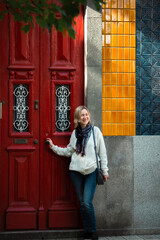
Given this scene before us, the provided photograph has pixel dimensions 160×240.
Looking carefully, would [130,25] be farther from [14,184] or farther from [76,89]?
[14,184]

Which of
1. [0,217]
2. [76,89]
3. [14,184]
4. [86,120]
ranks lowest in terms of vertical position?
[0,217]

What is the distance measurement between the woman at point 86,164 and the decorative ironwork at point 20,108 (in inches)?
32.9

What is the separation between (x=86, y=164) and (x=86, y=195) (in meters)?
0.42

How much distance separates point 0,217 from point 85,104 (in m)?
2.09

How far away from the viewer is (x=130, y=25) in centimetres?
571

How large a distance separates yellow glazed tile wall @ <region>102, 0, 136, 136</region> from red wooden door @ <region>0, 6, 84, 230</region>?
53 centimetres

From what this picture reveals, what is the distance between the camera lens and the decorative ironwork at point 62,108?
571cm

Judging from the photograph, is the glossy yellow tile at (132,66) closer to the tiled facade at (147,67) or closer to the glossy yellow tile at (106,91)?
the tiled facade at (147,67)

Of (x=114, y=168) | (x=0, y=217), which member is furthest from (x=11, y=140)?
(x=114, y=168)

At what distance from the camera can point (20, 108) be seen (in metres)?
5.66

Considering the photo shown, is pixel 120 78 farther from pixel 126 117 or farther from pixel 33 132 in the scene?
pixel 33 132

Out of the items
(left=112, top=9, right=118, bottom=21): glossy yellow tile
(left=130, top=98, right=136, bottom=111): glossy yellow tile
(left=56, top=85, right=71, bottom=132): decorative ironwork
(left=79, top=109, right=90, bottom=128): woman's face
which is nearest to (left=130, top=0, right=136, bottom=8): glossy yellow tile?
(left=112, top=9, right=118, bottom=21): glossy yellow tile

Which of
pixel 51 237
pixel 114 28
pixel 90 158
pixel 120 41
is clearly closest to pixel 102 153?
pixel 90 158

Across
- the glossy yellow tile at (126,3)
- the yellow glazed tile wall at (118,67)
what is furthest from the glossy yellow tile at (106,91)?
the glossy yellow tile at (126,3)
